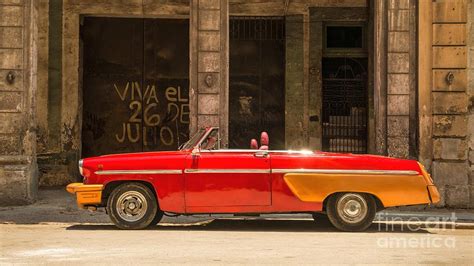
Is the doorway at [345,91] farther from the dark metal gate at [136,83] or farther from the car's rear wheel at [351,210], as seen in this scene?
the car's rear wheel at [351,210]

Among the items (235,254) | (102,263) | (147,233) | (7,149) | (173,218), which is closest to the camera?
(102,263)

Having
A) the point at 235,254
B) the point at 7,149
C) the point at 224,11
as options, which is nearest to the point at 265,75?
the point at 224,11

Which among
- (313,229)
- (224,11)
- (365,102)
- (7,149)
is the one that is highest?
(224,11)

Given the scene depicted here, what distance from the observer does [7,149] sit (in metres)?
13.3

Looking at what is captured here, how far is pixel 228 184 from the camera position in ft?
32.3

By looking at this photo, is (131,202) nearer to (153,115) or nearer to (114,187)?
(114,187)

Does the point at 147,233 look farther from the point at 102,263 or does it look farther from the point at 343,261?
the point at 343,261

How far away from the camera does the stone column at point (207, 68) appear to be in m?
13.7

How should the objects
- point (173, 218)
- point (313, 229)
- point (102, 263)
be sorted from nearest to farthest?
1. point (102, 263)
2. point (313, 229)
3. point (173, 218)

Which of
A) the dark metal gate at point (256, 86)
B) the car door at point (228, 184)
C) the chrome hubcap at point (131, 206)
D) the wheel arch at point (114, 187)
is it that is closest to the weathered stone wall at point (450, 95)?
the dark metal gate at point (256, 86)

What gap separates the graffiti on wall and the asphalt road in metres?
6.81

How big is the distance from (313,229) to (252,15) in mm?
8094

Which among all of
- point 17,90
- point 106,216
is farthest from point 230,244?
point 17,90

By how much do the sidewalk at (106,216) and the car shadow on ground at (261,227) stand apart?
0.35 meters
